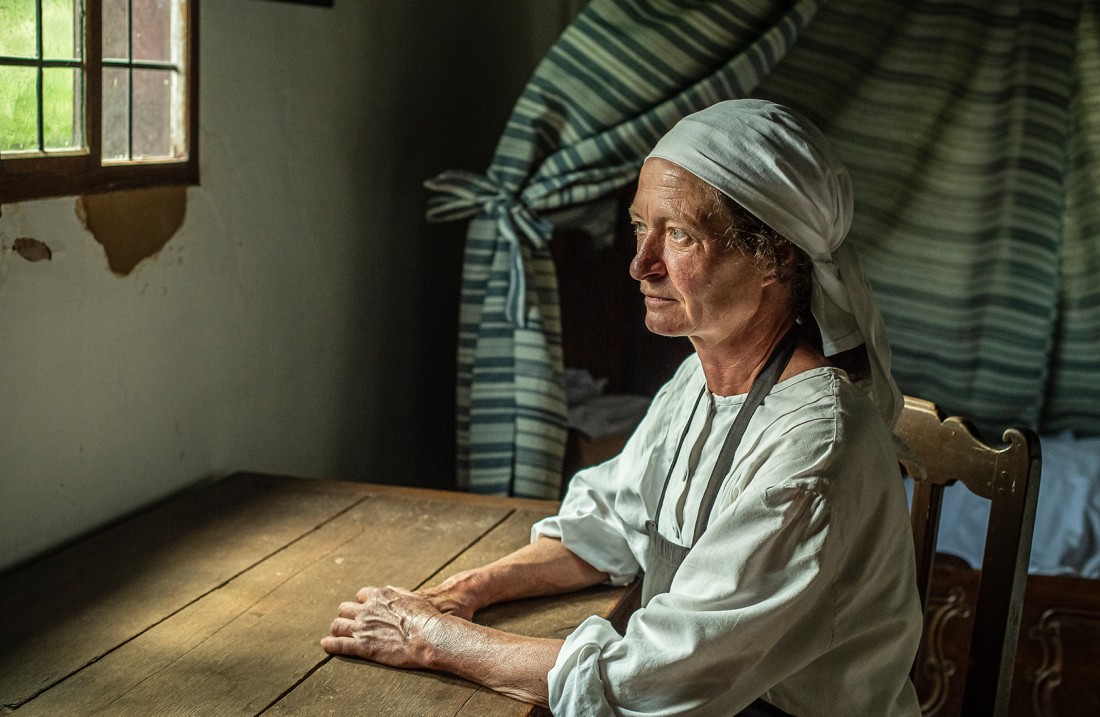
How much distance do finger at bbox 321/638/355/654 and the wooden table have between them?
0.06 feet

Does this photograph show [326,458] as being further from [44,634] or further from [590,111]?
[44,634]

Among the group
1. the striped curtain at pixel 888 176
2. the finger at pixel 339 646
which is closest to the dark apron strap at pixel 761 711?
the finger at pixel 339 646

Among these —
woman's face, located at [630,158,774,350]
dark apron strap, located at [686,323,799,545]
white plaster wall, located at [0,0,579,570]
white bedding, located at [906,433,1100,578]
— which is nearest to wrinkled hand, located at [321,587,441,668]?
dark apron strap, located at [686,323,799,545]

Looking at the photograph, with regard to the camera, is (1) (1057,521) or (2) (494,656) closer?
(2) (494,656)

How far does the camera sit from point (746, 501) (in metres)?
1.32

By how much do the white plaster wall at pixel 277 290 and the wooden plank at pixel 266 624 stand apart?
0.37 metres

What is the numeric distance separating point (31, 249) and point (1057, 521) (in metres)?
2.32

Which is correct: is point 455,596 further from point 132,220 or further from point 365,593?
point 132,220

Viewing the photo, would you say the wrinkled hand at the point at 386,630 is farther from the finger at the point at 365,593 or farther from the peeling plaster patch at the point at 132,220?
the peeling plaster patch at the point at 132,220

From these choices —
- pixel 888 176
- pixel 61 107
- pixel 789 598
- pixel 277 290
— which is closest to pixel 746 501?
pixel 789 598

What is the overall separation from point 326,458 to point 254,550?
0.96m

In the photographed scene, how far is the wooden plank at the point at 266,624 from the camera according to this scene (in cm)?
136

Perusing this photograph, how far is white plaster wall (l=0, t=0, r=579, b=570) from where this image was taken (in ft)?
5.96

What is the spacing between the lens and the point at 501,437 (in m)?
2.94
